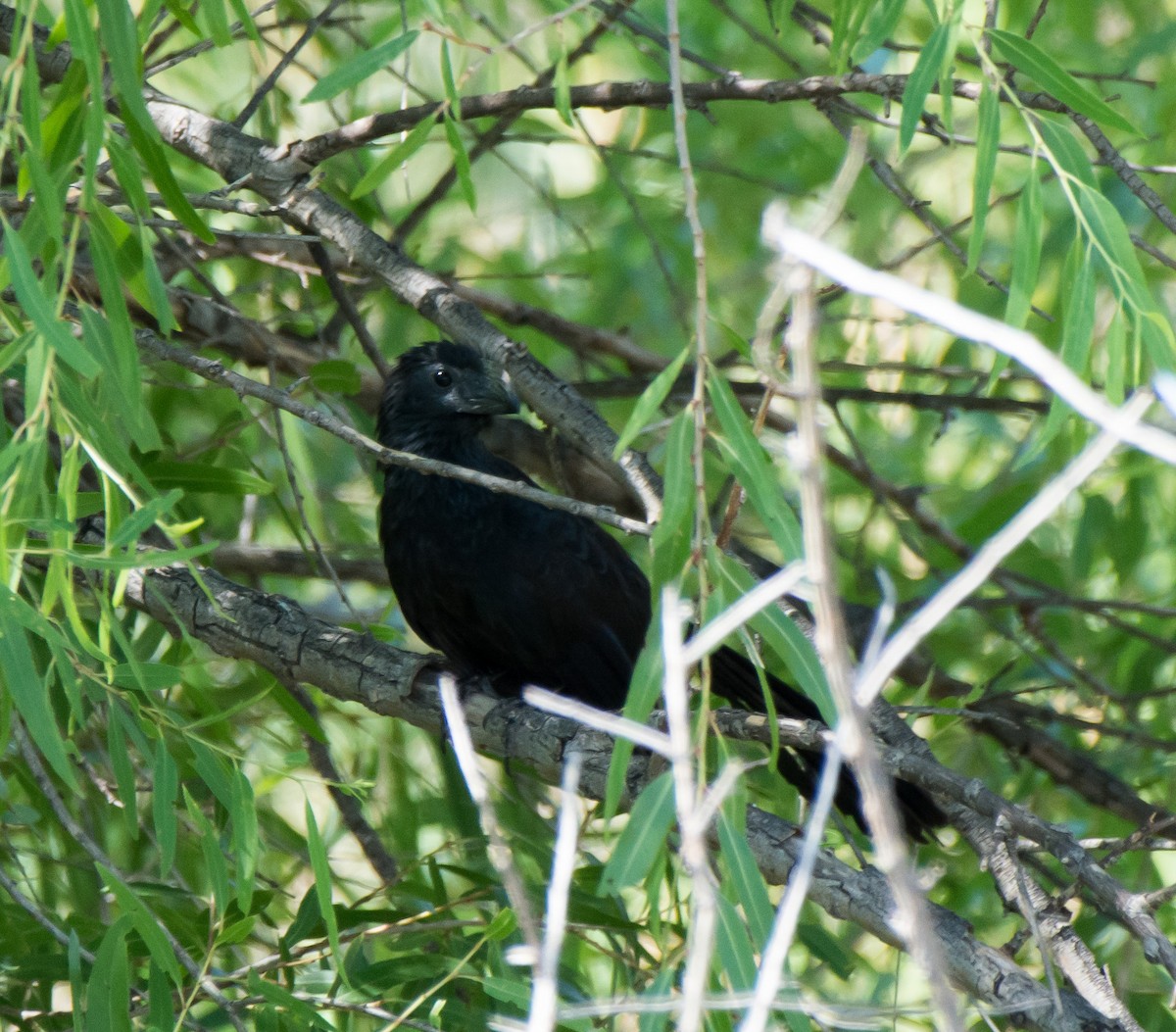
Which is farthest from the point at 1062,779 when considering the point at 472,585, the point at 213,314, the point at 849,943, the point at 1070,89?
the point at 213,314

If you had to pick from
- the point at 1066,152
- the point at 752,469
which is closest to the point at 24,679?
the point at 752,469

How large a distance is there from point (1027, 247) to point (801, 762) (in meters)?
1.97

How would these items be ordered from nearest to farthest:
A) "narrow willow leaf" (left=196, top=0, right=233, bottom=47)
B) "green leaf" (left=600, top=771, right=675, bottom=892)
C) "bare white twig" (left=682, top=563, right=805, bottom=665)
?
"bare white twig" (left=682, top=563, right=805, bottom=665) → "green leaf" (left=600, top=771, right=675, bottom=892) → "narrow willow leaf" (left=196, top=0, right=233, bottom=47)

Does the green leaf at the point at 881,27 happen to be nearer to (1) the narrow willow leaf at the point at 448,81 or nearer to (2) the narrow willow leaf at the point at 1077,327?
(2) the narrow willow leaf at the point at 1077,327

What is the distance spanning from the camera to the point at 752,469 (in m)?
1.78

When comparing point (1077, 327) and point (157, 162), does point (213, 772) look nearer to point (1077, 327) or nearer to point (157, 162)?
point (157, 162)

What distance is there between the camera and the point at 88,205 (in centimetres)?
200

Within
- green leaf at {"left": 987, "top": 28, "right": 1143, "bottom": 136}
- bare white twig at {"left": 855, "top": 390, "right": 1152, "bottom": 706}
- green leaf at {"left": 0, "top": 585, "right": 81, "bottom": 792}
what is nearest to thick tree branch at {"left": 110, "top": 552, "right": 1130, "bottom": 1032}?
green leaf at {"left": 0, "top": 585, "right": 81, "bottom": 792}

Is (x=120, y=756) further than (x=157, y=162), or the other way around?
(x=120, y=756)

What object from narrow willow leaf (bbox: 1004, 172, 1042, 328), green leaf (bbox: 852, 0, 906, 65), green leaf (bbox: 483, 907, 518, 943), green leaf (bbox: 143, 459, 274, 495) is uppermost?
green leaf (bbox: 852, 0, 906, 65)

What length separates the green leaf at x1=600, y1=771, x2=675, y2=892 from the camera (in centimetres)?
162

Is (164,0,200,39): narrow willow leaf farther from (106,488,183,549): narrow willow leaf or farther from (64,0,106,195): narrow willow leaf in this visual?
(106,488,183,549): narrow willow leaf

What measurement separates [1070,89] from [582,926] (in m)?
1.76

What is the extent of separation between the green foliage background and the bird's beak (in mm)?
236
